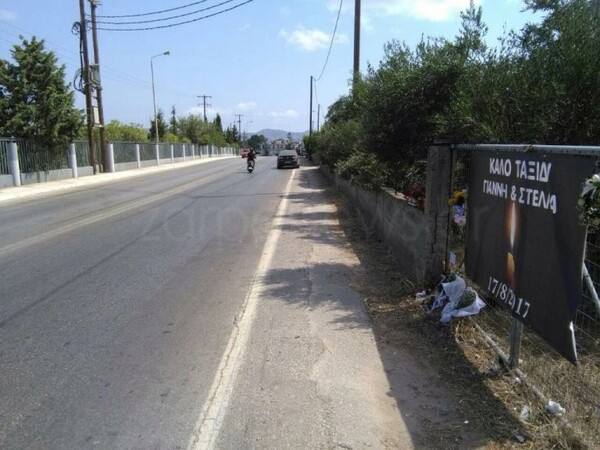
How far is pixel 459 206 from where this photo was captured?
5.97 metres

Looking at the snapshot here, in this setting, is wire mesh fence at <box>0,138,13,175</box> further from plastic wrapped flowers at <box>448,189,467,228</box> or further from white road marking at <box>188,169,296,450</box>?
plastic wrapped flowers at <box>448,189,467,228</box>

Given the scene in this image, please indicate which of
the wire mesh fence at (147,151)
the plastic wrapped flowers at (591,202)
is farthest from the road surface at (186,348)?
the wire mesh fence at (147,151)

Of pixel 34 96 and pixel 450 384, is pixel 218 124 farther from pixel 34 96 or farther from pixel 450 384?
pixel 450 384

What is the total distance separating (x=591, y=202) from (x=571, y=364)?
5.04 ft

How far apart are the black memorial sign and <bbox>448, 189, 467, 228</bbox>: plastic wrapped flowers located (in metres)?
0.97

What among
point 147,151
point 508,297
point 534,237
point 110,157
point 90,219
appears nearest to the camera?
point 534,237

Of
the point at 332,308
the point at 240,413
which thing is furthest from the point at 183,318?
the point at 240,413

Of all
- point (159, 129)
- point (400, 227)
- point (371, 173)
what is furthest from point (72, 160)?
point (159, 129)

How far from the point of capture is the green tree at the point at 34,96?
79.7ft

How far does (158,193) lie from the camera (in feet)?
66.1

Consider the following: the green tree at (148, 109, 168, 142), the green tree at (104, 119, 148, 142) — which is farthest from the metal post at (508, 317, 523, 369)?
the green tree at (148, 109, 168, 142)

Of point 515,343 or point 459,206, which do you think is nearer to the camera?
point 515,343

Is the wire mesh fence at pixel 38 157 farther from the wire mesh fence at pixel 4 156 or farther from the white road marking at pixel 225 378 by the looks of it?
the white road marking at pixel 225 378

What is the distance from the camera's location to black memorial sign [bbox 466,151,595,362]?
3.10 metres
